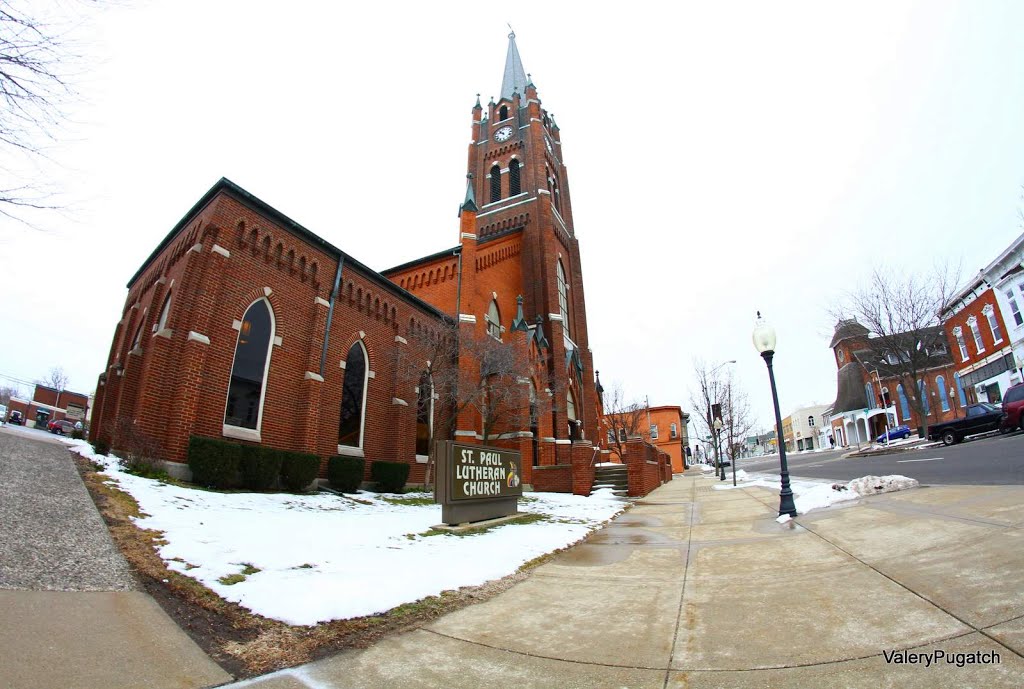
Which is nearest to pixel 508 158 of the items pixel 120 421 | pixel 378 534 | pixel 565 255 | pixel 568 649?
pixel 565 255

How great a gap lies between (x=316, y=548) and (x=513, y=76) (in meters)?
42.7

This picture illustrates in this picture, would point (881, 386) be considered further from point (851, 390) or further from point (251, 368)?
point (251, 368)

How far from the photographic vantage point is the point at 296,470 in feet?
40.1

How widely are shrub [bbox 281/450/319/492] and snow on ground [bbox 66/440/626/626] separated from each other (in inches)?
60.5

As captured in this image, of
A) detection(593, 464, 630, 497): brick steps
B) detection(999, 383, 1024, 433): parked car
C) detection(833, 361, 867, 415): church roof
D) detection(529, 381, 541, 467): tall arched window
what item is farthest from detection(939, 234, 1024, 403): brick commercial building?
detection(529, 381, 541, 467): tall arched window

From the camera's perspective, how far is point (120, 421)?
421 inches

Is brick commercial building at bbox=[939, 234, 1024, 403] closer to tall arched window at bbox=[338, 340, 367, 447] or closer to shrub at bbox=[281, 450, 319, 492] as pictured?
tall arched window at bbox=[338, 340, 367, 447]

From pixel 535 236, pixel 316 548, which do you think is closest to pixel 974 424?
pixel 535 236

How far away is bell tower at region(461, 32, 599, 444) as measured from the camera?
26984 millimetres

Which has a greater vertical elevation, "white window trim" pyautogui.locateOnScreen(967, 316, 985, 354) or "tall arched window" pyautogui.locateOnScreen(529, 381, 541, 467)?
"white window trim" pyautogui.locateOnScreen(967, 316, 985, 354)

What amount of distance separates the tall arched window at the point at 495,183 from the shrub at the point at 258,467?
2593 cm

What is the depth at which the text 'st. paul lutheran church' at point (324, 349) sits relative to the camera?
11.8 metres

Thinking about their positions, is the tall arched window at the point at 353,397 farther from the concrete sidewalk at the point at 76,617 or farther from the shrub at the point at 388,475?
the concrete sidewalk at the point at 76,617

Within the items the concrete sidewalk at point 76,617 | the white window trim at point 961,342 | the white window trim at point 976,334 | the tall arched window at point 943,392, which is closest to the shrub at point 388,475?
the concrete sidewalk at point 76,617
